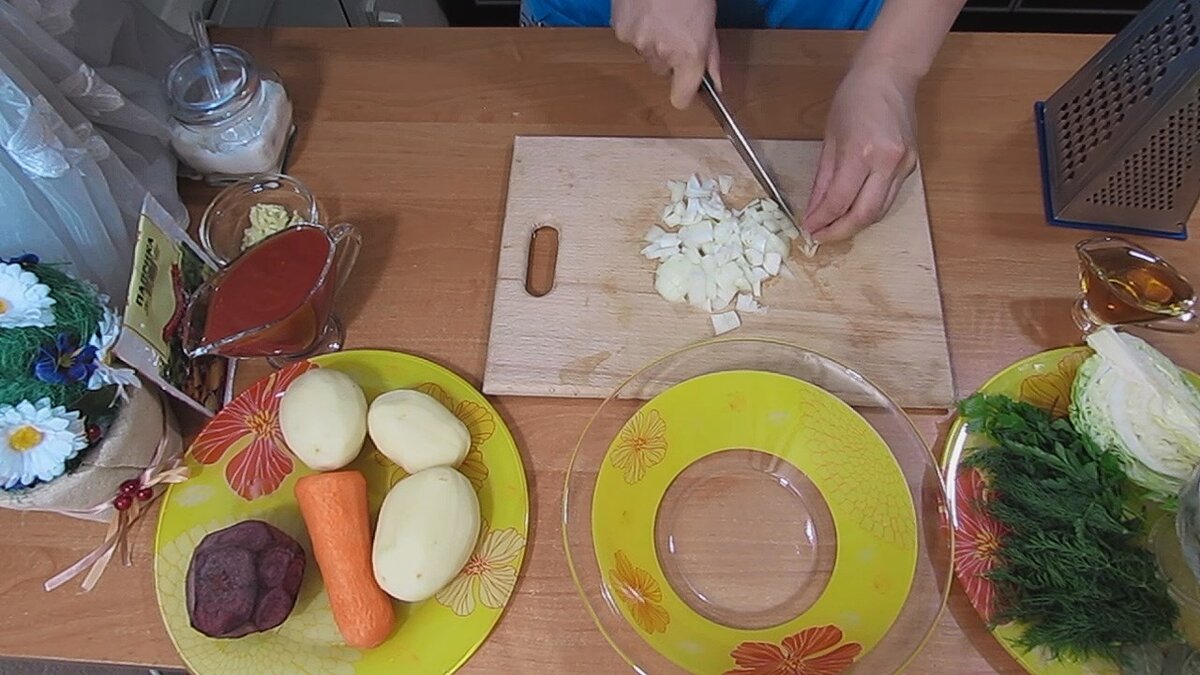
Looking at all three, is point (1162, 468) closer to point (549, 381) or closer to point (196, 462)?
point (549, 381)

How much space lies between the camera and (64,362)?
71 cm

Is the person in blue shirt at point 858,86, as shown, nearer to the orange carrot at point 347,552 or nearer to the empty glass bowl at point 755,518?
the empty glass bowl at point 755,518

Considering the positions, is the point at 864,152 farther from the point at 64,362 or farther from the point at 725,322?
the point at 64,362

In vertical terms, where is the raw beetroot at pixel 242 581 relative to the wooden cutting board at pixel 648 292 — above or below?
below

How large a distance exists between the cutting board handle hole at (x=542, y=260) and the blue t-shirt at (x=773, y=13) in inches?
14.0

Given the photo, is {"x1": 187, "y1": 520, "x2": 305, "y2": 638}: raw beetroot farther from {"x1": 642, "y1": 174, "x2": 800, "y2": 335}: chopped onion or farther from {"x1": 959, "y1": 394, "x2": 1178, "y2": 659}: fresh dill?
{"x1": 959, "y1": 394, "x2": 1178, "y2": 659}: fresh dill

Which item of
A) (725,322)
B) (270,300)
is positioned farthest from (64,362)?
(725,322)

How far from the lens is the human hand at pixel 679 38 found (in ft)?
3.00

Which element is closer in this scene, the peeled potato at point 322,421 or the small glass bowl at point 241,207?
the peeled potato at point 322,421

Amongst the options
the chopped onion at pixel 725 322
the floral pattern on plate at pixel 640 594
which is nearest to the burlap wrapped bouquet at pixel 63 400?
the floral pattern on plate at pixel 640 594

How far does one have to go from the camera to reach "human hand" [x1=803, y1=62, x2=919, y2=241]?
891 mm

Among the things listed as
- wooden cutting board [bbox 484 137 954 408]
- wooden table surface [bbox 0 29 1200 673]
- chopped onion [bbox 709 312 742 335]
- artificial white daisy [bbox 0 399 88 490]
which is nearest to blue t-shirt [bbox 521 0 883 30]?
wooden table surface [bbox 0 29 1200 673]

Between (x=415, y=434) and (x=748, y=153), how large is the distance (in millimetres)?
456

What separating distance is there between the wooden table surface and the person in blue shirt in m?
0.13
